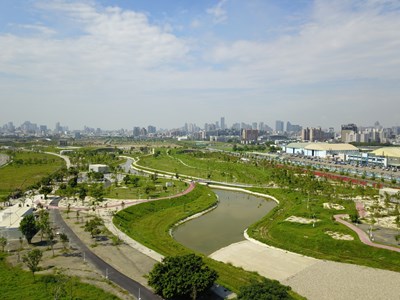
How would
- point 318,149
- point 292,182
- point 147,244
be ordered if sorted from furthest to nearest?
point 318,149 → point 292,182 → point 147,244

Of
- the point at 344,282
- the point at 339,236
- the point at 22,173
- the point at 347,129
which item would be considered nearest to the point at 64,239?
the point at 344,282

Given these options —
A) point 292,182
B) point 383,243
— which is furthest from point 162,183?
point 383,243

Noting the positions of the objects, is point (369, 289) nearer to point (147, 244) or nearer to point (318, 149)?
point (147, 244)

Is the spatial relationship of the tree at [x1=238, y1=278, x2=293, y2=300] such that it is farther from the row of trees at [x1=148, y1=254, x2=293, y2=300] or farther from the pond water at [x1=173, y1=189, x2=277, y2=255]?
the pond water at [x1=173, y1=189, x2=277, y2=255]

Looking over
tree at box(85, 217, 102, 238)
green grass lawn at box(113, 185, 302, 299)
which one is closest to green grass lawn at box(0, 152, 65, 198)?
green grass lawn at box(113, 185, 302, 299)

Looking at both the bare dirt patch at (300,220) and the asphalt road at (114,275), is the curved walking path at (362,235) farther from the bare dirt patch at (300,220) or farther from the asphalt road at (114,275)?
the asphalt road at (114,275)

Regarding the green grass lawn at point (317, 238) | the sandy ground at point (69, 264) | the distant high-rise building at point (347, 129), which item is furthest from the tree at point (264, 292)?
the distant high-rise building at point (347, 129)
